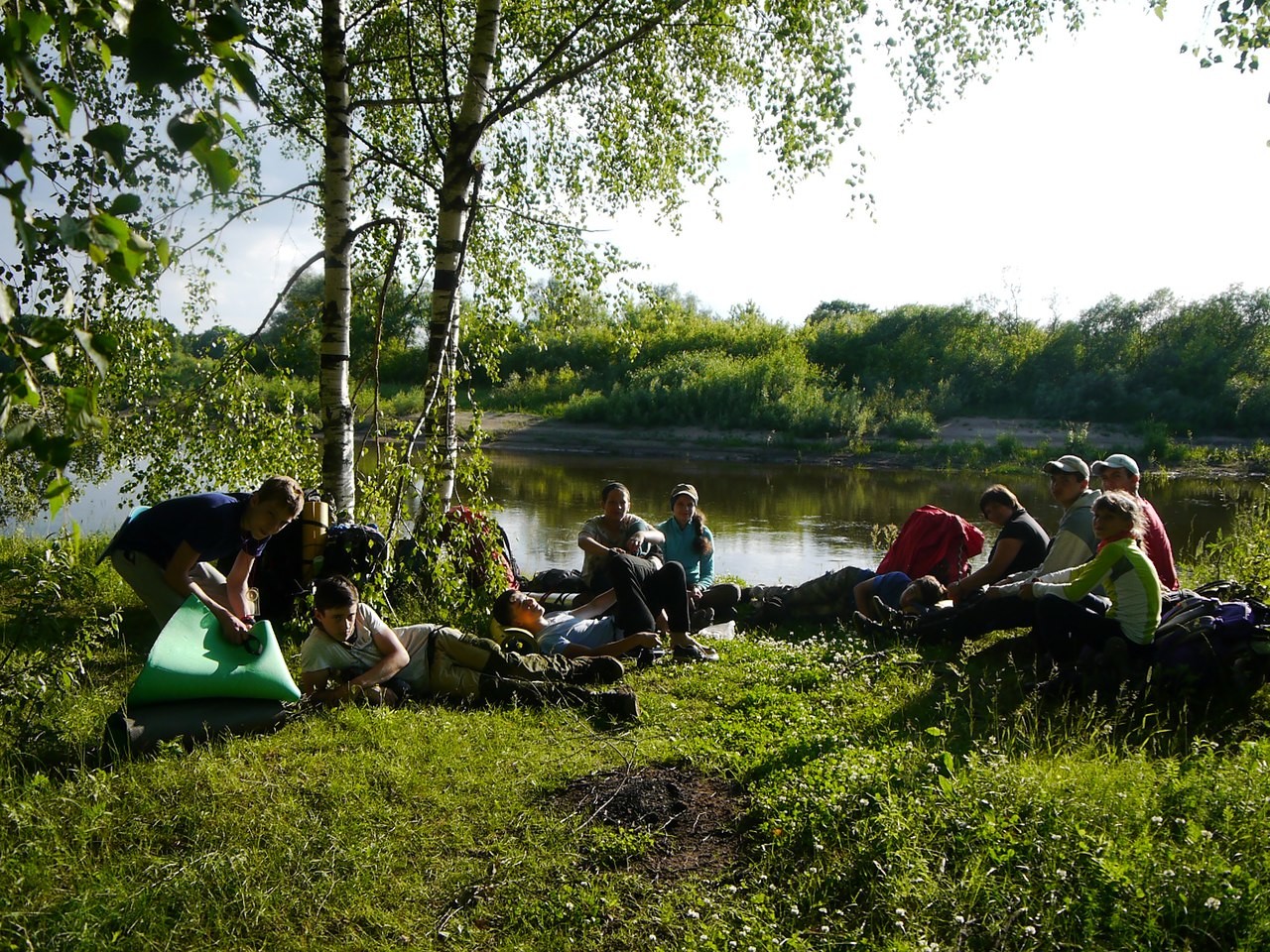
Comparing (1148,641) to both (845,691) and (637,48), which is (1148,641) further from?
(637,48)

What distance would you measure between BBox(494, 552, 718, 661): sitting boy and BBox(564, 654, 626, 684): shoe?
1.92 ft

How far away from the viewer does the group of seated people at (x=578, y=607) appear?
5258 millimetres

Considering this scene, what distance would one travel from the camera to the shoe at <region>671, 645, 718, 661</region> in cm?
651

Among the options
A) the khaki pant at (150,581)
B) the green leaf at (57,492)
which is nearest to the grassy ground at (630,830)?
the khaki pant at (150,581)

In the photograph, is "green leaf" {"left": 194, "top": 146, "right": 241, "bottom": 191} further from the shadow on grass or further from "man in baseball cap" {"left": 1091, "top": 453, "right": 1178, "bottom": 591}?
"man in baseball cap" {"left": 1091, "top": 453, "right": 1178, "bottom": 591}

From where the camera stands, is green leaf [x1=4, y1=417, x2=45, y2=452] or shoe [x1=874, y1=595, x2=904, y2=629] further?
shoe [x1=874, y1=595, x2=904, y2=629]

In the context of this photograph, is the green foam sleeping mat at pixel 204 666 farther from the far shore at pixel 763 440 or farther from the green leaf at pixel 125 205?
the far shore at pixel 763 440

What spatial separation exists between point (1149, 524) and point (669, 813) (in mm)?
4560

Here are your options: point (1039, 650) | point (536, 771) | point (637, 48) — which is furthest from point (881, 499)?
point (536, 771)

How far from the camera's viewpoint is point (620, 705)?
5.15 meters

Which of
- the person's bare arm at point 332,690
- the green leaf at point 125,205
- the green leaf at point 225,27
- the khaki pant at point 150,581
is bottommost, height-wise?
the person's bare arm at point 332,690

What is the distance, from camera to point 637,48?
30.3 ft

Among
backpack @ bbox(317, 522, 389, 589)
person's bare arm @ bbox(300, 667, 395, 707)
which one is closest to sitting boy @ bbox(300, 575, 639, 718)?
person's bare arm @ bbox(300, 667, 395, 707)

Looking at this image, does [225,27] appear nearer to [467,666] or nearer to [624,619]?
[467,666]
